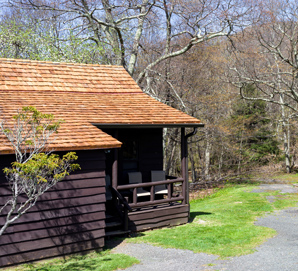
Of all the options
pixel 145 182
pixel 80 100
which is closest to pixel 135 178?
pixel 145 182

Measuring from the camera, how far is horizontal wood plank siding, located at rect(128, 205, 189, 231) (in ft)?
33.5

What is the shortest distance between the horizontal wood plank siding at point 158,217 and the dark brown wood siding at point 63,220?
1745mm

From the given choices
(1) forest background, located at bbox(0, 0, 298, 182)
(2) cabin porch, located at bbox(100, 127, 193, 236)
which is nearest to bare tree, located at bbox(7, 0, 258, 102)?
(1) forest background, located at bbox(0, 0, 298, 182)

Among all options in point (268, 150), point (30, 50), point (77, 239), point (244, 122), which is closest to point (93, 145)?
point (77, 239)

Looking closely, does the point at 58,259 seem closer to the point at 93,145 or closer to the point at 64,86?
the point at 93,145

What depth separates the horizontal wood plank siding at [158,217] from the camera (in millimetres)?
10211

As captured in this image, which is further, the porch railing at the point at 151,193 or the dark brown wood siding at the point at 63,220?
A: the porch railing at the point at 151,193

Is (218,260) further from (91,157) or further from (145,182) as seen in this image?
(145,182)

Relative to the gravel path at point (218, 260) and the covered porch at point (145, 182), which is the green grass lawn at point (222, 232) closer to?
the gravel path at point (218, 260)

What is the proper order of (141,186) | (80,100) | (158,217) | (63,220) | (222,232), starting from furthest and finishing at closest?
(80,100), (158,217), (141,186), (222,232), (63,220)

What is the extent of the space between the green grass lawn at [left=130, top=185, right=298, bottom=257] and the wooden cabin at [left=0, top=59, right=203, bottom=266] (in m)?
0.71

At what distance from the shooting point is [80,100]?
10922 mm

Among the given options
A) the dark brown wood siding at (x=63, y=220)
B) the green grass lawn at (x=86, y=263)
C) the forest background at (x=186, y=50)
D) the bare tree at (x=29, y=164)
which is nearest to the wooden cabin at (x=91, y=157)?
the dark brown wood siding at (x=63, y=220)

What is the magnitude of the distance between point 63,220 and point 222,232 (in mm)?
4295
